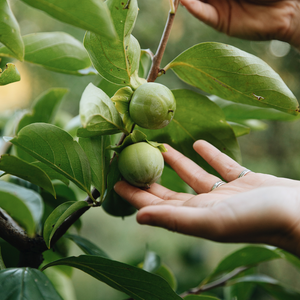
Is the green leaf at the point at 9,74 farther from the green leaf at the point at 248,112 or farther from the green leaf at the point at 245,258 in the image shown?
the green leaf at the point at 245,258

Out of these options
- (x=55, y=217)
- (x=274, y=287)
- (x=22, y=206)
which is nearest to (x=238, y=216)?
(x=55, y=217)

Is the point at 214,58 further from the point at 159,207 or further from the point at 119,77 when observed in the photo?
the point at 159,207

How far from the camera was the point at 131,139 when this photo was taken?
0.45m

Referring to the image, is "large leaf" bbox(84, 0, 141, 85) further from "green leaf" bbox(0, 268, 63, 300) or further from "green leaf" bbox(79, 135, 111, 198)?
"green leaf" bbox(0, 268, 63, 300)

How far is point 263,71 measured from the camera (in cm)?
45

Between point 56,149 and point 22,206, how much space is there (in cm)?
14

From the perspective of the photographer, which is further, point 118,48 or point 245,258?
point 245,258

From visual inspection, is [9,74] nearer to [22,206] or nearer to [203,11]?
[22,206]

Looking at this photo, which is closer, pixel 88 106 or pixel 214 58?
pixel 88 106

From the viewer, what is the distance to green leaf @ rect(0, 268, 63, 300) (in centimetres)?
38

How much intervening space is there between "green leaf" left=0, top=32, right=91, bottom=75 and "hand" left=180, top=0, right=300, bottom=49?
37cm

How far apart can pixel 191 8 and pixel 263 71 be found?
12.7 inches

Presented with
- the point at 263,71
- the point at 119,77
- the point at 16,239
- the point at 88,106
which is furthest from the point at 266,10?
the point at 16,239

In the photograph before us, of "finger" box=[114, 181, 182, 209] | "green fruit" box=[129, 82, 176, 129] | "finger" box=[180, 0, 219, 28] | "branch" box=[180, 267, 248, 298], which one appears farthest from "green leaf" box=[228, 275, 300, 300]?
"finger" box=[180, 0, 219, 28]
